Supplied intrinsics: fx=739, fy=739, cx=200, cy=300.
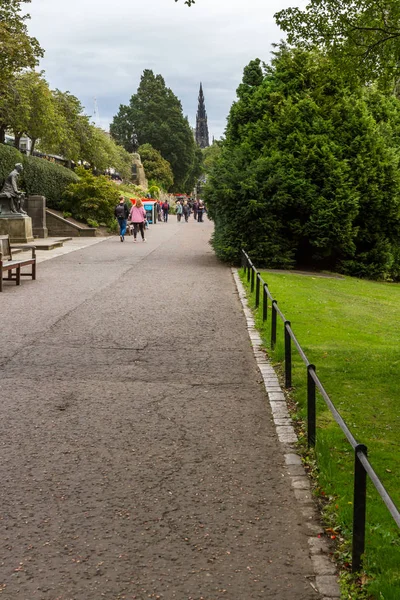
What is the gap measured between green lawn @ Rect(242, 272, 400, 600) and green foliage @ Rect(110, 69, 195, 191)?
93858mm

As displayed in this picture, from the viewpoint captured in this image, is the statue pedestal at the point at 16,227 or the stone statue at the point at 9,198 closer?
the stone statue at the point at 9,198

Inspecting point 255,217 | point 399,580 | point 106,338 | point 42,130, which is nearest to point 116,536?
point 399,580

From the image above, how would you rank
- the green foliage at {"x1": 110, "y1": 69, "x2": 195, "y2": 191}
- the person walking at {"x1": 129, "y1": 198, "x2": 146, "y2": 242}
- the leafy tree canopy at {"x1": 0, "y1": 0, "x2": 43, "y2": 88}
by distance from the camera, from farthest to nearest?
the green foliage at {"x1": 110, "y1": 69, "x2": 195, "y2": 191}
the person walking at {"x1": 129, "y1": 198, "x2": 146, "y2": 242}
the leafy tree canopy at {"x1": 0, "y1": 0, "x2": 43, "y2": 88}

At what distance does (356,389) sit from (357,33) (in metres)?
6.49

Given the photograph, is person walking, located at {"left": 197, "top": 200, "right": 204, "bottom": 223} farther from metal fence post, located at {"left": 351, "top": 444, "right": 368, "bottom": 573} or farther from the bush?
metal fence post, located at {"left": 351, "top": 444, "right": 368, "bottom": 573}

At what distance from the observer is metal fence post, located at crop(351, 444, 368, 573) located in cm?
358

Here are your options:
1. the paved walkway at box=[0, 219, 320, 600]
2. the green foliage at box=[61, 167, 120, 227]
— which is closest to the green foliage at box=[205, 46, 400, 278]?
the paved walkway at box=[0, 219, 320, 600]

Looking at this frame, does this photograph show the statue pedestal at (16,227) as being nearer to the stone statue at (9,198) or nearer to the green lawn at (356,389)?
the stone statue at (9,198)

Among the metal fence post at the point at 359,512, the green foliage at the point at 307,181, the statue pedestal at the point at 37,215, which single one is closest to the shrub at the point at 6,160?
the statue pedestal at the point at 37,215

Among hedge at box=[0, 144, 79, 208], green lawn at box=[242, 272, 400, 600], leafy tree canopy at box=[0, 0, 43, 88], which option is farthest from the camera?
hedge at box=[0, 144, 79, 208]

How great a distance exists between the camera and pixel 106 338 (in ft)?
33.6

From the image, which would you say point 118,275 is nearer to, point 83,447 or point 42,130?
point 83,447

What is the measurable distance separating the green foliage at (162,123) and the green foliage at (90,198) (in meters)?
71.3

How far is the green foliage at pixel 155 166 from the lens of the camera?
329 ft
